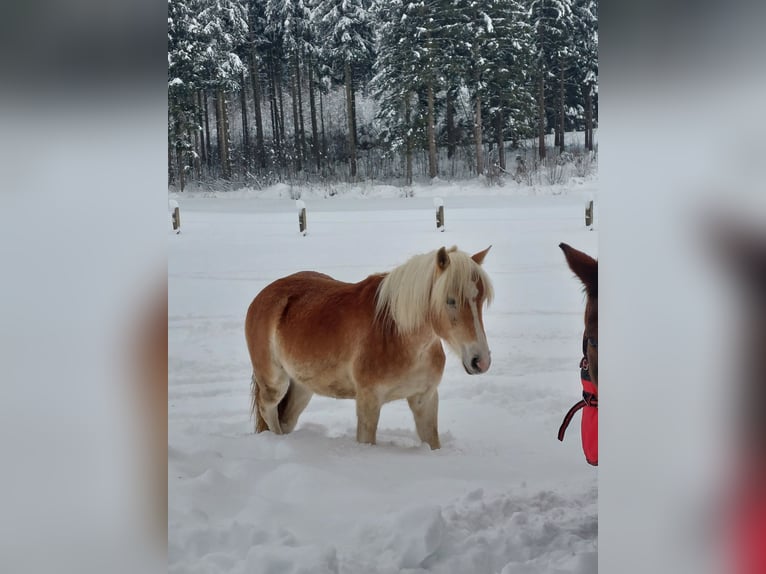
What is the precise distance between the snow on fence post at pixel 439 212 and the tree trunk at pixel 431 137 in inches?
3.1

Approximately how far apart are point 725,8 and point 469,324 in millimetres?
1005

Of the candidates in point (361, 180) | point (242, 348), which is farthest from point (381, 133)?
point (242, 348)

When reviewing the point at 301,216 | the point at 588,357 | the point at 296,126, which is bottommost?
the point at 588,357

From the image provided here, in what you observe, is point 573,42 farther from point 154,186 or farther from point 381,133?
point 154,186

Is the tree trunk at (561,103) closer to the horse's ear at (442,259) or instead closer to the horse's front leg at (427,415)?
the horse's ear at (442,259)

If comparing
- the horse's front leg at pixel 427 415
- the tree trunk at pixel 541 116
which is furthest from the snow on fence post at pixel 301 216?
the tree trunk at pixel 541 116

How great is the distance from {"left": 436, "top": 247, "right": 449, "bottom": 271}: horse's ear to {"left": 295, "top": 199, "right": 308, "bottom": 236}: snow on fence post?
1.39ft

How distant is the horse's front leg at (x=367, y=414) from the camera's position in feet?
7.03

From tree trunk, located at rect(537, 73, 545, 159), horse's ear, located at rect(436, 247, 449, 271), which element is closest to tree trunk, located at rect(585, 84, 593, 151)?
tree trunk, located at rect(537, 73, 545, 159)

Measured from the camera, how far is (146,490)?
2.11 m

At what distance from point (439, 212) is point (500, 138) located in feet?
0.90

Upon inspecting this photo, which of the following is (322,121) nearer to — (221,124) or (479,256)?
(221,124)

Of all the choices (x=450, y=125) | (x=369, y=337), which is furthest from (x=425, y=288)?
(x=450, y=125)

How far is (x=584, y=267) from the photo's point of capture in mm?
2064
